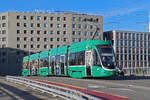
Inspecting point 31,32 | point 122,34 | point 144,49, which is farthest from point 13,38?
point 144,49

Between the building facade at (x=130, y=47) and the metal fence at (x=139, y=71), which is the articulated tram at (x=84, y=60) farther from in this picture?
the building facade at (x=130, y=47)

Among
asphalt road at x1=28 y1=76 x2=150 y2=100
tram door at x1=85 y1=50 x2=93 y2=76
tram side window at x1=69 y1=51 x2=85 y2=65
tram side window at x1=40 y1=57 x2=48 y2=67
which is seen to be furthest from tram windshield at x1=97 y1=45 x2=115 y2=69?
tram side window at x1=40 y1=57 x2=48 y2=67

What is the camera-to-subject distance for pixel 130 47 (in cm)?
10069

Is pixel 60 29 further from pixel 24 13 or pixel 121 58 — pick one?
pixel 121 58

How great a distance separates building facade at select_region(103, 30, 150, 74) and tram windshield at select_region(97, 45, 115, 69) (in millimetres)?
70990

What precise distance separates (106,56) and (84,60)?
237 centimetres

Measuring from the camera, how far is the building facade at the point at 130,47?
97.5 m

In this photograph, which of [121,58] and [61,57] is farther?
[121,58]

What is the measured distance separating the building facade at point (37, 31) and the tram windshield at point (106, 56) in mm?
66830

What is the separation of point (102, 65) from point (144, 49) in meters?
82.7

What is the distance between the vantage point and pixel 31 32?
92875 millimetres

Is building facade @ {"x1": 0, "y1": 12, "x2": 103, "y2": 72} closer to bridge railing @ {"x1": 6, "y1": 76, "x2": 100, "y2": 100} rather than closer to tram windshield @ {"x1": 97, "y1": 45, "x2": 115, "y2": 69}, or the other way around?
bridge railing @ {"x1": 6, "y1": 76, "x2": 100, "y2": 100}

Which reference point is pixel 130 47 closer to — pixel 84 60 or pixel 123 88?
pixel 84 60

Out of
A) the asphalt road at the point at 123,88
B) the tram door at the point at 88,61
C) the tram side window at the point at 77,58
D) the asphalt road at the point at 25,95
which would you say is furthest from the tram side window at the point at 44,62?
the asphalt road at the point at 25,95
